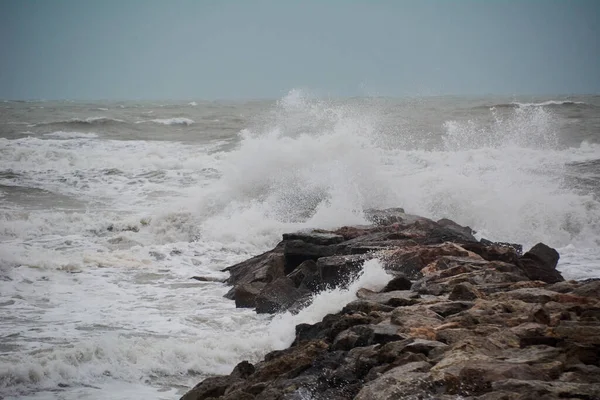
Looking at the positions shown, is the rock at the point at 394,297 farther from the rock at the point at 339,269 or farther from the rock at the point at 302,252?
the rock at the point at 302,252

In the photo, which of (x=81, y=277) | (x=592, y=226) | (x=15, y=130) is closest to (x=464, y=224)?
(x=592, y=226)

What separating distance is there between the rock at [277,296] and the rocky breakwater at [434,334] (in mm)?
16

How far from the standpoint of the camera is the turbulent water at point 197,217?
7.51m

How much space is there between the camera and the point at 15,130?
110ft

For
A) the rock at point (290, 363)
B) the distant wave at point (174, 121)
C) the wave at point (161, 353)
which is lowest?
the wave at point (161, 353)

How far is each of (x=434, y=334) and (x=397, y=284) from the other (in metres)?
2.38

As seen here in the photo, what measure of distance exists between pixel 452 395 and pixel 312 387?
1297 mm

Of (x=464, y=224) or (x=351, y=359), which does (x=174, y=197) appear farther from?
(x=351, y=359)

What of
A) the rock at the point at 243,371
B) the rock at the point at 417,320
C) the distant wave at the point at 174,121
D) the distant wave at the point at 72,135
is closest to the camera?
the rock at the point at 417,320

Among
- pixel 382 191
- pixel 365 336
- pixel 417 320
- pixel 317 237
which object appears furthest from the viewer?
pixel 382 191

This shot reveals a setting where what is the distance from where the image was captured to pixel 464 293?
273 inches

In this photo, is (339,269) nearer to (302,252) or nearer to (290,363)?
(302,252)

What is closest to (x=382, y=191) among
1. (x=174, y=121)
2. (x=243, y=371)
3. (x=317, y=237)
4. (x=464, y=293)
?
(x=317, y=237)

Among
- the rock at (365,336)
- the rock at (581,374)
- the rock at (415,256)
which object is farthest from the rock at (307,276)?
the rock at (581,374)
